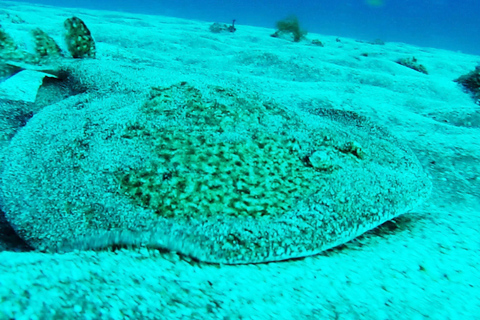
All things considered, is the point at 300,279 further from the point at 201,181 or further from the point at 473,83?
the point at 473,83

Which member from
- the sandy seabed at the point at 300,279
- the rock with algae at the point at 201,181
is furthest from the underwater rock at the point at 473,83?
the rock with algae at the point at 201,181

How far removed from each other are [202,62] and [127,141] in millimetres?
5114

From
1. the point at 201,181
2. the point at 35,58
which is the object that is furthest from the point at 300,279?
the point at 35,58

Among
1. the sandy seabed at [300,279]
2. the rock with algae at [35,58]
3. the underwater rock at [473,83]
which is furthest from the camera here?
the underwater rock at [473,83]

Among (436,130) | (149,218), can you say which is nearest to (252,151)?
(149,218)

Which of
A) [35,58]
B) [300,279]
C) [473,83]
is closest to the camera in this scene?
[300,279]

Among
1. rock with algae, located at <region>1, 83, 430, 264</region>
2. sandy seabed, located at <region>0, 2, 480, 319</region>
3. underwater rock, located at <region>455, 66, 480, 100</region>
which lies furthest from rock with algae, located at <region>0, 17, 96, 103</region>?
underwater rock, located at <region>455, 66, 480, 100</region>

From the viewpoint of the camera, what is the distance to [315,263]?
168 centimetres

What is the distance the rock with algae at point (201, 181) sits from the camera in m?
1.58

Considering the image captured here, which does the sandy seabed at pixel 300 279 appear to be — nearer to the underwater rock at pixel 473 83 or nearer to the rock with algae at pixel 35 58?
the rock with algae at pixel 35 58

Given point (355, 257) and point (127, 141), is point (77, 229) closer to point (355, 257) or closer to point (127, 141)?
point (127, 141)

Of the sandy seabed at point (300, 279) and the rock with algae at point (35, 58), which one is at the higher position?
the rock with algae at point (35, 58)

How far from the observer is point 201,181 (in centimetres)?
171

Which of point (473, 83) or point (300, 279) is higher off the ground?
point (473, 83)
